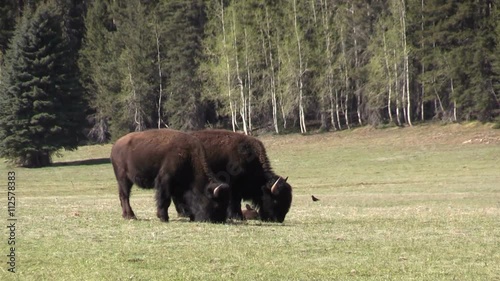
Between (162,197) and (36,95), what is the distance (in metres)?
48.1

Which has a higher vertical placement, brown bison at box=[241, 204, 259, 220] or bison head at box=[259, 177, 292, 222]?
bison head at box=[259, 177, 292, 222]

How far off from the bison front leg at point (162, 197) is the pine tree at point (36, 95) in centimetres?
4690

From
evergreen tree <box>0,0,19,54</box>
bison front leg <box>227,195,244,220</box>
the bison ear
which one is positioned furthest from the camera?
evergreen tree <box>0,0,19,54</box>

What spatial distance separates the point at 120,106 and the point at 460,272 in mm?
78414

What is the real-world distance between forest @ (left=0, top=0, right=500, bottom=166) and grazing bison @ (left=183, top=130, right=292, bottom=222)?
45766mm

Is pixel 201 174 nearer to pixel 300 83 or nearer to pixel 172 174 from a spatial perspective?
pixel 172 174

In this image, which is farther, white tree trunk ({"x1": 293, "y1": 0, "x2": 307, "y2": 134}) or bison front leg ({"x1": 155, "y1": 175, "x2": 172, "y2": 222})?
white tree trunk ({"x1": 293, "y1": 0, "x2": 307, "y2": 134})

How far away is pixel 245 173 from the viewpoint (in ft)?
72.5

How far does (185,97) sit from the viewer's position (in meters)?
86.9

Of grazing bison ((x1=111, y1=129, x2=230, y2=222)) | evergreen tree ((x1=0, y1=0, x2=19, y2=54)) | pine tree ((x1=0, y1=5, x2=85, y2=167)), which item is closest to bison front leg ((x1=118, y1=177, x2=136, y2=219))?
grazing bison ((x1=111, y1=129, x2=230, y2=222))

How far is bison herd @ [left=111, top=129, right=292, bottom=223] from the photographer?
790 inches

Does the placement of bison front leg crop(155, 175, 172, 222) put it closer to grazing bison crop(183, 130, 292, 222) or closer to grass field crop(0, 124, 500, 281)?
grass field crop(0, 124, 500, 281)

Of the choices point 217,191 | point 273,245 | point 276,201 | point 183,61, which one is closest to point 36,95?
point 183,61

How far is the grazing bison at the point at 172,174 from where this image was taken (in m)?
19.9
